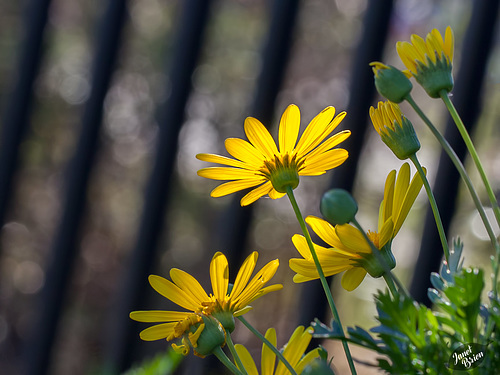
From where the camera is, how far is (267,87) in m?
0.89

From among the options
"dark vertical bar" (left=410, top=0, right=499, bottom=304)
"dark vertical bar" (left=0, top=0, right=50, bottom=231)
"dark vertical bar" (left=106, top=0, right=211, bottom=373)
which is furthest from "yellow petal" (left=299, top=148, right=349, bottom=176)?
"dark vertical bar" (left=0, top=0, right=50, bottom=231)

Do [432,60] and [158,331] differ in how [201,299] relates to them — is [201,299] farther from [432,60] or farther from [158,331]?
[432,60]

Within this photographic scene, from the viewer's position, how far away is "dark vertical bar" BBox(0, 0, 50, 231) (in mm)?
1060

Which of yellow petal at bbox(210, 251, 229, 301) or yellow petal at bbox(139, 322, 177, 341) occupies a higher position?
yellow petal at bbox(210, 251, 229, 301)

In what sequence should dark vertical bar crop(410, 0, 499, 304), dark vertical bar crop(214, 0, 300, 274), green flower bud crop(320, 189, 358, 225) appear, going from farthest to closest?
dark vertical bar crop(214, 0, 300, 274)
dark vertical bar crop(410, 0, 499, 304)
green flower bud crop(320, 189, 358, 225)

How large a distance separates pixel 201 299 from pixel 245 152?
67 mm

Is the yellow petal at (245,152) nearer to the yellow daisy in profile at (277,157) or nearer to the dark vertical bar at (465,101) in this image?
the yellow daisy in profile at (277,157)

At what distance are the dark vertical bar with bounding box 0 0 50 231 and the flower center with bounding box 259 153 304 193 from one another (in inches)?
38.1

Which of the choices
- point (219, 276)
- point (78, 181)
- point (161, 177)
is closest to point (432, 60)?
point (219, 276)

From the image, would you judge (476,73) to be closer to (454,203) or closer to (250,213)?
(454,203)

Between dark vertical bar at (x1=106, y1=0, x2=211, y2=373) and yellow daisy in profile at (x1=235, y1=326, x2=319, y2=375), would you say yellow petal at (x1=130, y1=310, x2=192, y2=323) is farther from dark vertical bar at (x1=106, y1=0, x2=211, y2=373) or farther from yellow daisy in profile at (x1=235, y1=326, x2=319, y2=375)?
dark vertical bar at (x1=106, y1=0, x2=211, y2=373)

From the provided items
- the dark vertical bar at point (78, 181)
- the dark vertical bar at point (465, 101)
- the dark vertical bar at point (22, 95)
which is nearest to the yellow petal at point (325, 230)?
the dark vertical bar at point (465, 101)

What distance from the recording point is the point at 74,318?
194 centimetres

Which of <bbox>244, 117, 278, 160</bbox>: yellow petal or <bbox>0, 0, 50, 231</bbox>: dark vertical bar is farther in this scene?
<bbox>0, 0, 50, 231</bbox>: dark vertical bar
